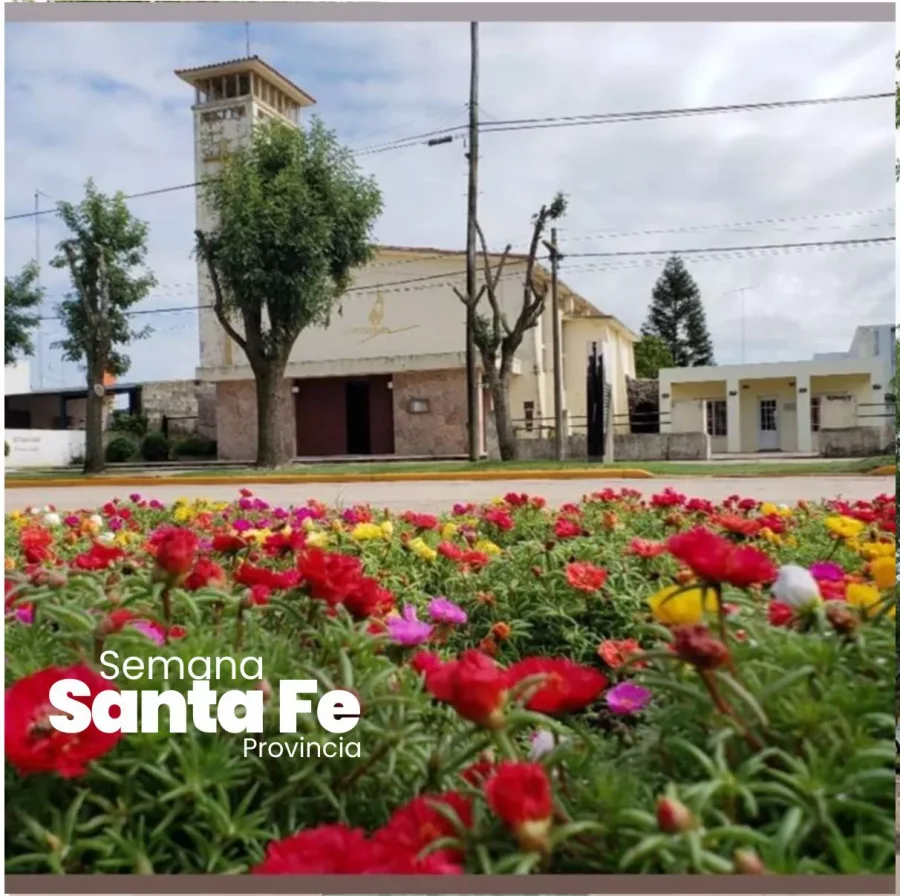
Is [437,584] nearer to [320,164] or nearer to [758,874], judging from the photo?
[320,164]

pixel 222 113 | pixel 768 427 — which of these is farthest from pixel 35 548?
pixel 768 427

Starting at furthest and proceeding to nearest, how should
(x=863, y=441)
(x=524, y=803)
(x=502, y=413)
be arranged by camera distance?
(x=502, y=413) < (x=863, y=441) < (x=524, y=803)

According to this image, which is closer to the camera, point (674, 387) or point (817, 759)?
point (817, 759)

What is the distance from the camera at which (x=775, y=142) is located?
174 centimetres

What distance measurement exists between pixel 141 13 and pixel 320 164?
0.72 m

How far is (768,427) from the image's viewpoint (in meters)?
3.28

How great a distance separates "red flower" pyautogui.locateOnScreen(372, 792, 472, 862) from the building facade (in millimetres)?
1312

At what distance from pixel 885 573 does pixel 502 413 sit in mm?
2795

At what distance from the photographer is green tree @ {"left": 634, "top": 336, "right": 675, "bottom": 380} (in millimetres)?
2795

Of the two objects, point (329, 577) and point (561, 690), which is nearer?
point (561, 690)

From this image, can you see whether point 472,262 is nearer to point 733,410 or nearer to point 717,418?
→ point 733,410

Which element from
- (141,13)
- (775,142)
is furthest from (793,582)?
(141,13)

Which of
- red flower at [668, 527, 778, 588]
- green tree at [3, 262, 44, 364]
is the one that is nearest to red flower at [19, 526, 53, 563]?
green tree at [3, 262, 44, 364]

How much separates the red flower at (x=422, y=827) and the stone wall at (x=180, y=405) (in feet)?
4.52
